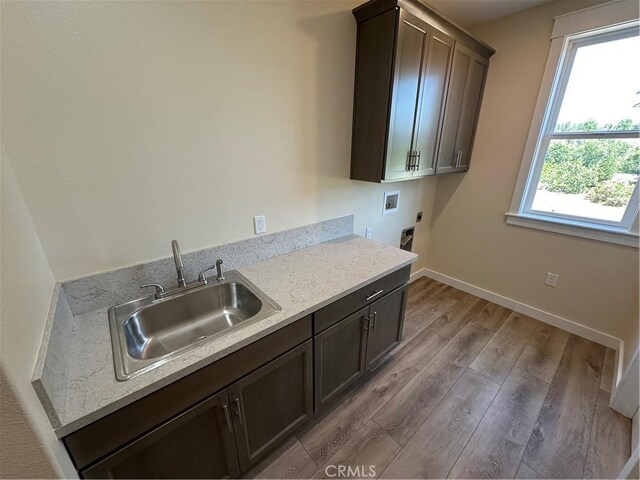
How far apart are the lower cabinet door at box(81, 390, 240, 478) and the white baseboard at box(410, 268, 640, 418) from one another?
2188 mm

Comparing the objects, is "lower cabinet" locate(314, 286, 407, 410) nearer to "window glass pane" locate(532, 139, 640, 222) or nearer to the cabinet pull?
the cabinet pull

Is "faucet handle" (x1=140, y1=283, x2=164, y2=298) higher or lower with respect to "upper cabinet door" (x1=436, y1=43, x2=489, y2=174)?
lower

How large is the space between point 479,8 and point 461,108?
0.71 m

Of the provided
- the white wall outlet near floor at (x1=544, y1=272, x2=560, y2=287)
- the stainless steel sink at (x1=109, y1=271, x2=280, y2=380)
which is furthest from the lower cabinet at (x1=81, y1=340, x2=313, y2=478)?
the white wall outlet near floor at (x1=544, y1=272, x2=560, y2=287)

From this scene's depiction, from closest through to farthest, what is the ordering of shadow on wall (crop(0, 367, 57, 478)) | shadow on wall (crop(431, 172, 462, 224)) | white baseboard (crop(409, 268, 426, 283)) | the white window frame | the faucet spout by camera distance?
shadow on wall (crop(0, 367, 57, 478)), the faucet spout, the white window frame, shadow on wall (crop(431, 172, 462, 224)), white baseboard (crop(409, 268, 426, 283))

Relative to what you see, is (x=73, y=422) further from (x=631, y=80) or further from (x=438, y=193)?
(x=631, y=80)

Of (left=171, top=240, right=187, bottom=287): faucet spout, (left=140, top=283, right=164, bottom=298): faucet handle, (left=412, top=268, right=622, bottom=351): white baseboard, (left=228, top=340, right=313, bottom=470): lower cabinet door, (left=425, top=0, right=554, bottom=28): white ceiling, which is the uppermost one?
(left=425, top=0, right=554, bottom=28): white ceiling

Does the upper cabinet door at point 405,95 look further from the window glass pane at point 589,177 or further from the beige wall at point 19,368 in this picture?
the beige wall at point 19,368

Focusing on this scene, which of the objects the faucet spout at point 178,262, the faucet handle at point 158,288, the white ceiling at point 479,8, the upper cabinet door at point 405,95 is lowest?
Result: the faucet handle at point 158,288

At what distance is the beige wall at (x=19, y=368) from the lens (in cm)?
54

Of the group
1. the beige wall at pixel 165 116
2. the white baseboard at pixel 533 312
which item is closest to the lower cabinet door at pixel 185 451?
the beige wall at pixel 165 116

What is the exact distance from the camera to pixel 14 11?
80 cm

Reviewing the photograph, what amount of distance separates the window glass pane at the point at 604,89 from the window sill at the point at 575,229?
705mm

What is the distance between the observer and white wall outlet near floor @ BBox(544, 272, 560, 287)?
7.25 ft
